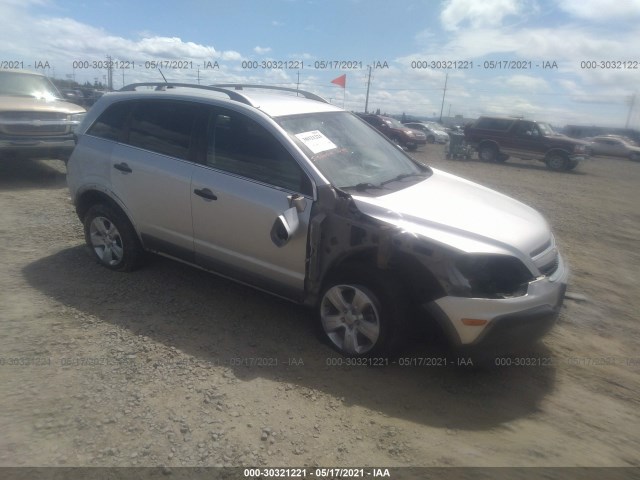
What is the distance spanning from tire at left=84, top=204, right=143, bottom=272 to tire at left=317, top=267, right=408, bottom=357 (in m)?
2.17

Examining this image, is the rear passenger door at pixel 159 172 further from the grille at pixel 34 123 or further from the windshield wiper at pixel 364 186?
the grille at pixel 34 123

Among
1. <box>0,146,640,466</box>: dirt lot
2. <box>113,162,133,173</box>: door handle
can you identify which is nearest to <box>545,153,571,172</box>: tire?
<box>0,146,640,466</box>: dirt lot

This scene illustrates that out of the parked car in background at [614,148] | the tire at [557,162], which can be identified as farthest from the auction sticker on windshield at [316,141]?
the parked car in background at [614,148]

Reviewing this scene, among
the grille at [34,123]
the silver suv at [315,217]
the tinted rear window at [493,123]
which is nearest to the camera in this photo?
the silver suv at [315,217]

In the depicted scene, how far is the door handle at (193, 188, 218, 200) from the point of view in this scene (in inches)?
152

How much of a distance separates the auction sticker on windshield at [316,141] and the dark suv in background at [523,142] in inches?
723

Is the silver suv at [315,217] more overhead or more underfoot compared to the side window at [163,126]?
more underfoot

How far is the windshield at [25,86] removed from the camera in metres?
9.17

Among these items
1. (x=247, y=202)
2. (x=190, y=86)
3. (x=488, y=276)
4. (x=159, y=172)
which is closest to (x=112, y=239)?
(x=159, y=172)

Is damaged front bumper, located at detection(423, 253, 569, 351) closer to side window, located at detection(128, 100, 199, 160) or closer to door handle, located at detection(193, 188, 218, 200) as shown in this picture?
door handle, located at detection(193, 188, 218, 200)

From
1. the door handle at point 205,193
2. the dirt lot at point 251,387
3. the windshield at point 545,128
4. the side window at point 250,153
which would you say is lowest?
the dirt lot at point 251,387

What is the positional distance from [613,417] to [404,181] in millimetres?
2253

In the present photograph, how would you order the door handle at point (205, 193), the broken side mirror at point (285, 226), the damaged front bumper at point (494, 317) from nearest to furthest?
the damaged front bumper at point (494, 317) → the broken side mirror at point (285, 226) → the door handle at point (205, 193)

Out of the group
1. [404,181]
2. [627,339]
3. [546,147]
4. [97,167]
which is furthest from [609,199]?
Answer: [97,167]
